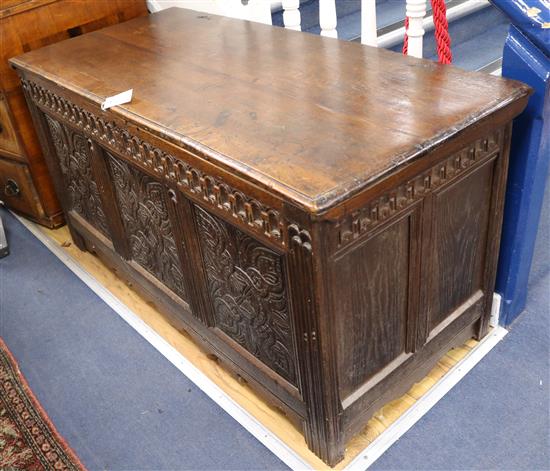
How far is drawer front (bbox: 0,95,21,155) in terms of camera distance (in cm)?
218

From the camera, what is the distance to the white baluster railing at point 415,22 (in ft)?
5.46

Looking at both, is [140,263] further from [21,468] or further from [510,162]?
[510,162]

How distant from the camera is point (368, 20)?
183 cm

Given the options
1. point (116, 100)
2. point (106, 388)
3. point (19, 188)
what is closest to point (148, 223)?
point (116, 100)

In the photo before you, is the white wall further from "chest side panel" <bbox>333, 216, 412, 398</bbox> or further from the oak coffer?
"chest side panel" <bbox>333, 216, 412, 398</bbox>

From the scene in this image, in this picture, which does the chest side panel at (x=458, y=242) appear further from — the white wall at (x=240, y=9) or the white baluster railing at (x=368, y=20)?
the white wall at (x=240, y=9)

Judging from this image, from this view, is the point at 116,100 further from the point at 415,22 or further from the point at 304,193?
the point at 415,22

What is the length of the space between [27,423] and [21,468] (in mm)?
142

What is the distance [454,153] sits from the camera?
122 centimetres

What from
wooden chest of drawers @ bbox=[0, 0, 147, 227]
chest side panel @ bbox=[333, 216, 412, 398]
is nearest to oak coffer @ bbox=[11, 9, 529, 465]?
chest side panel @ bbox=[333, 216, 412, 398]

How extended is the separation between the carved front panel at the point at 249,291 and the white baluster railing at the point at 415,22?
807 millimetres

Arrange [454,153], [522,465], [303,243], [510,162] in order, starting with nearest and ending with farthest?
[303,243] < [454,153] < [522,465] < [510,162]

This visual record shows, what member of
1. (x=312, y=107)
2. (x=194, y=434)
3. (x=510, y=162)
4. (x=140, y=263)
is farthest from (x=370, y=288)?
(x=140, y=263)

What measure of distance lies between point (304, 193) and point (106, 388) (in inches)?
39.9
